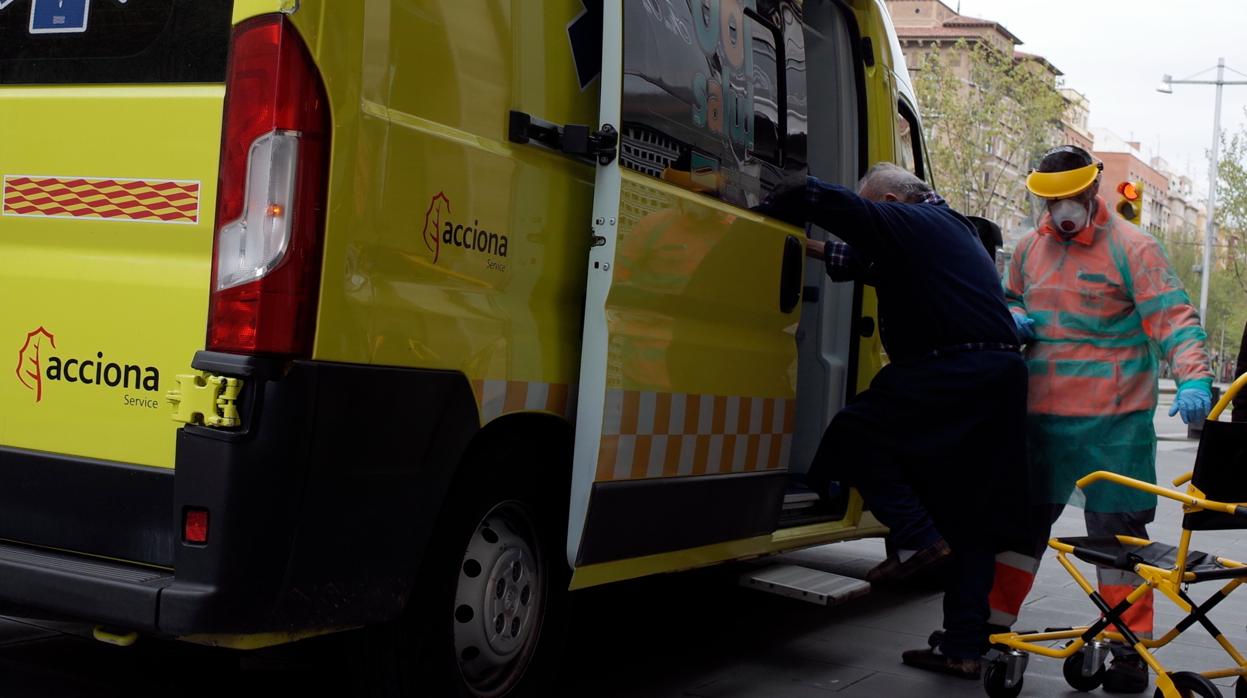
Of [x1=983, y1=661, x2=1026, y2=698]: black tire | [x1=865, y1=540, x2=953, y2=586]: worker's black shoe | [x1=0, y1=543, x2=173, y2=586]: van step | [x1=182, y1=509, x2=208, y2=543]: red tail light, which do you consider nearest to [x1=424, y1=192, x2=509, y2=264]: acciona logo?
[x1=182, y1=509, x2=208, y2=543]: red tail light

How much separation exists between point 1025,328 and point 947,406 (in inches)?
26.7

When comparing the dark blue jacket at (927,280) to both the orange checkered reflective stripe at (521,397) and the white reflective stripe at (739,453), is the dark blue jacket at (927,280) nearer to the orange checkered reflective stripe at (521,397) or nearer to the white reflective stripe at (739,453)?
the white reflective stripe at (739,453)

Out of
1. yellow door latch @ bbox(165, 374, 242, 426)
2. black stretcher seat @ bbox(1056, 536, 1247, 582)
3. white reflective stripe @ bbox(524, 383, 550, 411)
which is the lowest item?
black stretcher seat @ bbox(1056, 536, 1247, 582)

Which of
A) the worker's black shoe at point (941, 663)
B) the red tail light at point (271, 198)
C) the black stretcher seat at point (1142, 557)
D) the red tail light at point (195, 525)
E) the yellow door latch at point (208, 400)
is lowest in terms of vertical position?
the worker's black shoe at point (941, 663)

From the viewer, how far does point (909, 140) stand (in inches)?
265

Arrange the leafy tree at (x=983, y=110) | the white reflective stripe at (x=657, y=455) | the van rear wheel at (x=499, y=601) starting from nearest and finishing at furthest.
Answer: the van rear wheel at (x=499, y=601), the white reflective stripe at (x=657, y=455), the leafy tree at (x=983, y=110)

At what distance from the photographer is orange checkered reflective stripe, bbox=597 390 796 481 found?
3811 mm

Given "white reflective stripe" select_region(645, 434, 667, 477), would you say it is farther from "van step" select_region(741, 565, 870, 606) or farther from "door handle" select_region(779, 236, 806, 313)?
"van step" select_region(741, 565, 870, 606)

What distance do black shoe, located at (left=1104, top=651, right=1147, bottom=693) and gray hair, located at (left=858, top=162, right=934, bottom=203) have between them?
5.81ft

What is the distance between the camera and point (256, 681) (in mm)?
4352

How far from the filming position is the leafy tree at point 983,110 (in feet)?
138

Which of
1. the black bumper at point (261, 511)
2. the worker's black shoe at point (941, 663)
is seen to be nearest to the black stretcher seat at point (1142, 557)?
the worker's black shoe at point (941, 663)

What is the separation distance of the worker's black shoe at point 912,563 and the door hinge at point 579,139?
2853 millimetres

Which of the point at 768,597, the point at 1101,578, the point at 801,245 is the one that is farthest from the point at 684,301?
the point at 768,597
